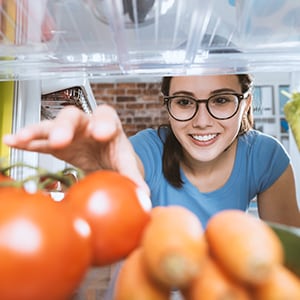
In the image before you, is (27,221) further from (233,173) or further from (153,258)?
(233,173)

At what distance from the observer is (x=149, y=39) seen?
65cm

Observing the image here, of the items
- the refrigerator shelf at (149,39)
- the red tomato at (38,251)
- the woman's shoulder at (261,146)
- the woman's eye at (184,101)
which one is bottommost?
the red tomato at (38,251)

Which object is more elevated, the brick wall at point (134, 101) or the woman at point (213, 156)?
the brick wall at point (134, 101)

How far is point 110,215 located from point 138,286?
7cm

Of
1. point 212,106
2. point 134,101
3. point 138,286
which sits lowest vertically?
point 138,286

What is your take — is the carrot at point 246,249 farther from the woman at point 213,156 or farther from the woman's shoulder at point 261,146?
the woman's shoulder at point 261,146

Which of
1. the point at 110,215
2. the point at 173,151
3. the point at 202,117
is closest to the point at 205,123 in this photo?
the point at 202,117

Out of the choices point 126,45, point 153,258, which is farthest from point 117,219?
point 126,45

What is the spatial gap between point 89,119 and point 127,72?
0.25m

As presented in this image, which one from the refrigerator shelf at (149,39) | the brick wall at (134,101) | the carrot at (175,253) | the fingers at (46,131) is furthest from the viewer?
the brick wall at (134,101)

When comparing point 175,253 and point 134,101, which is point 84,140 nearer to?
point 175,253

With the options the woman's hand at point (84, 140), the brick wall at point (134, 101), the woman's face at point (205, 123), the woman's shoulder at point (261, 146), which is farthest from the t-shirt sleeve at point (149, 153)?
the brick wall at point (134, 101)

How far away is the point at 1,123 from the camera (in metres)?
0.70

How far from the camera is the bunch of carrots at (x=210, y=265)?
0.26 m
